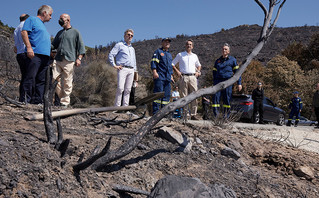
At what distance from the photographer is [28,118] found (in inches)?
124

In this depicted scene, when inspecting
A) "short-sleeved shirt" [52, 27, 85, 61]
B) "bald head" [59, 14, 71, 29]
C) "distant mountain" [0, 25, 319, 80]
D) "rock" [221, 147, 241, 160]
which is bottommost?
"rock" [221, 147, 241, 160]

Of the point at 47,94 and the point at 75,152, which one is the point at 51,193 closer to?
the point at 75,152

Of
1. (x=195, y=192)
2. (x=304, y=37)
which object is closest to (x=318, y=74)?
(x=195, y=192)

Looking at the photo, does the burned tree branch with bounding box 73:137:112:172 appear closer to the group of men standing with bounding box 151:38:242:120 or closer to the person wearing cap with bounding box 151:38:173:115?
the group of men standing with bounding box 151:38:242:120

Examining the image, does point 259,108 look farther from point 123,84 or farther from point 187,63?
point 123,84

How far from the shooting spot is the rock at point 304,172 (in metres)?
3.78

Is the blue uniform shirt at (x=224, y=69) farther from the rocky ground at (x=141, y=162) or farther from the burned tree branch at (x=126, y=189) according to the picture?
the burned tree branch at (x=126, y=189)

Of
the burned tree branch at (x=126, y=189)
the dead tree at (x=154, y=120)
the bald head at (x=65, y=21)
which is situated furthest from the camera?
the bald head at (x=65, y=21)

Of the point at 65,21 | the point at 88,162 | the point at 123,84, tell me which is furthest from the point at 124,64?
the point at 88,162

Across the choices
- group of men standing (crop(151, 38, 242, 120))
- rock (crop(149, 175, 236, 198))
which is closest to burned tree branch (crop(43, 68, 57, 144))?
rock (crop(149, 175, 236, 198))

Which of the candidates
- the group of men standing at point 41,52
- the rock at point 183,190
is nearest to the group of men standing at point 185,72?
the group of men standing at point 41,52

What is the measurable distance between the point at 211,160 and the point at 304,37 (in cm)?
4918

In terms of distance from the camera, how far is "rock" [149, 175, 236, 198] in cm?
235

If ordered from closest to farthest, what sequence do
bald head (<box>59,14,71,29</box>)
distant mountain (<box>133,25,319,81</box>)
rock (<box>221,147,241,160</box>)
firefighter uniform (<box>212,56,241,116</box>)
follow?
rock (<box>221,147,241,160</box>)
bald head (<box>59,14,71,29</box>)
firefighter uniform (<box>212,56,241,116</box>)
distant mountain (<box>133,25,319,81</box>)
